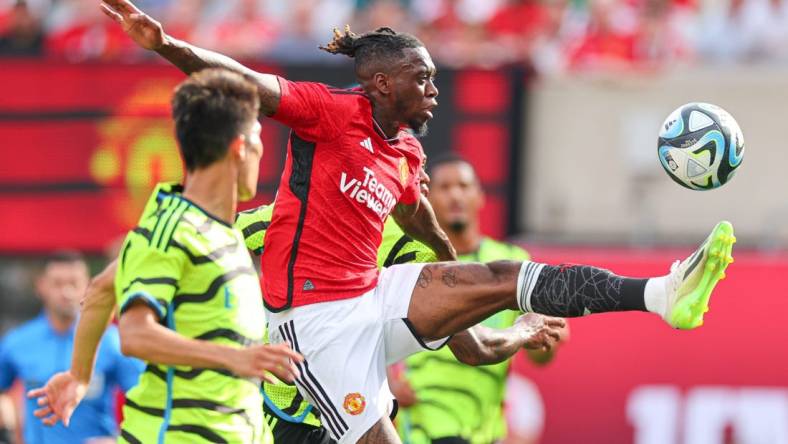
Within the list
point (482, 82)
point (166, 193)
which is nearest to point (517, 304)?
point (166, 193)

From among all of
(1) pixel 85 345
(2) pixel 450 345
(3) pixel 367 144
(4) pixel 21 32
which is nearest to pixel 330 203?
(3) pixel 367 144

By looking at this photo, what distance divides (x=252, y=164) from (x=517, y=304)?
1.51m

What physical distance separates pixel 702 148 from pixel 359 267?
5.59 ft

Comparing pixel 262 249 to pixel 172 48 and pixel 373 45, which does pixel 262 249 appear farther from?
pixel 172 48

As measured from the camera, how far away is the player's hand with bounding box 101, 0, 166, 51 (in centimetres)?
632

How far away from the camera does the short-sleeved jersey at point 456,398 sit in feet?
30.2

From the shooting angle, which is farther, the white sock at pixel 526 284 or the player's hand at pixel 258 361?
the white sock at pixel 526 284

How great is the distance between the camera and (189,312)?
5.73 meters

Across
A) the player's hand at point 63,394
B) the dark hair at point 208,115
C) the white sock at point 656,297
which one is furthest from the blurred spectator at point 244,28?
the dark hair at point 208,115

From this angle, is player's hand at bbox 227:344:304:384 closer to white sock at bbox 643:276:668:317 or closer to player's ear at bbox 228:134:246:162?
player's ear at bbox 228:134:246:162

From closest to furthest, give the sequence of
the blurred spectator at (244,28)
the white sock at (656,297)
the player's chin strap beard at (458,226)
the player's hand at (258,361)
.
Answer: the player's hand at (258,361)
the white sock at (656,297)
the player's chin strap beard at (458,226)
the blurred spectator at (244,28)

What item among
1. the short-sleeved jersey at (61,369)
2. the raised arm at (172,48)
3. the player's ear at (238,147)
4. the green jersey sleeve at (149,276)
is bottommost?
the short-sleeved jersey at (61,369)

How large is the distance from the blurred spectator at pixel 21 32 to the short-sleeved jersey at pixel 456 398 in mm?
6064

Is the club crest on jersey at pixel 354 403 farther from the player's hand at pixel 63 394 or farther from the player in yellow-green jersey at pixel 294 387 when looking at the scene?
the player's hand at pixel 63 394
